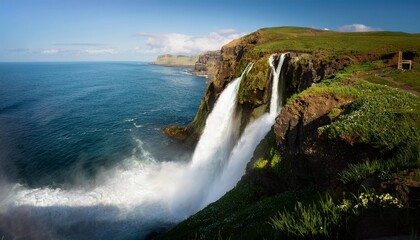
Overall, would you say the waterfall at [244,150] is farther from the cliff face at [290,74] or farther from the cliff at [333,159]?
the cliff at [333,159]

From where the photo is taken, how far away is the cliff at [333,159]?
5737 millimetres

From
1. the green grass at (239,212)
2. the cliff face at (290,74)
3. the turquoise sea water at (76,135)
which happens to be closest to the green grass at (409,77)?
the cliff face at (290,74)

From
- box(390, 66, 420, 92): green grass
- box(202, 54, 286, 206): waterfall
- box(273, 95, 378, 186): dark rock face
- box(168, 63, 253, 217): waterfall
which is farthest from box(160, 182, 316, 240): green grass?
box(390, 66, 420, 92): green grass

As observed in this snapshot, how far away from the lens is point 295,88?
2811cm

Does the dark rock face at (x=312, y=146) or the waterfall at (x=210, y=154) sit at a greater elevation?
the dark rock face at (x=312, y=146)

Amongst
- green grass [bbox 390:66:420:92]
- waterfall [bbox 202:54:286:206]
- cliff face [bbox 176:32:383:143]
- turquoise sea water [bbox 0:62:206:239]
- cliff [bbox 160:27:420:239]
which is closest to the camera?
cliff [bbox 160:27:420:239]

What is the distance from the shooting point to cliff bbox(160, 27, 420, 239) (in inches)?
226

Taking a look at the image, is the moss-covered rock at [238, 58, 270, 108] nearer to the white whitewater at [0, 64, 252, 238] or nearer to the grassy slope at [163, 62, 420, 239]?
the white whitewater at [0, 64, 252, 238]

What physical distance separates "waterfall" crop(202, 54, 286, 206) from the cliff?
167 centimetres

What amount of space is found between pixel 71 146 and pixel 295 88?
35954 mm

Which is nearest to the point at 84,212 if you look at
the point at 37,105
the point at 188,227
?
the point at 188,227

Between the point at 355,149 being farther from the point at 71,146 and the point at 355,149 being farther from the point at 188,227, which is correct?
the point at 71,146

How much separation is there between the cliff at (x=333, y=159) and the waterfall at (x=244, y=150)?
1.67m

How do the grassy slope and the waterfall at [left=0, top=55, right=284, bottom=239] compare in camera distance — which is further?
the waterfall at [left=0, top=55, right=284, bottom=239]
